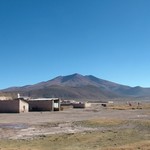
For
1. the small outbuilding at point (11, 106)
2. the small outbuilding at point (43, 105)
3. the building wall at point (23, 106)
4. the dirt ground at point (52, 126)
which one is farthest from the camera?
the small outbuilding at point (43, 105)

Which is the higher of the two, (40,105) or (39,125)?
(40,105)

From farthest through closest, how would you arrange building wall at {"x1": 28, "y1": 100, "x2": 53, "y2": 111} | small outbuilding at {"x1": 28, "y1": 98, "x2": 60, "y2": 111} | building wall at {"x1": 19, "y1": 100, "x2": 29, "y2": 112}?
building wall at {"x1": 28, "y1": 100, "x2": 53, "y2": 111}, small outbuilding at {"x1": 28, "y1": 98, "x2": 60, "y2": 111}, building wall at {"x1": 19, "y1": 100, "x2": 29, "y2": 112}

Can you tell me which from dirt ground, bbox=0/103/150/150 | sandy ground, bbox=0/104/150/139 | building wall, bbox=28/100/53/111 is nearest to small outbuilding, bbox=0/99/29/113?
building wall, bbox=28/100/53/111

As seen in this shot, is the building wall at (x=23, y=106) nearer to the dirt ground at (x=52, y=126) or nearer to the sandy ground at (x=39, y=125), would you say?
the sandy ground at (x=39, y=125)

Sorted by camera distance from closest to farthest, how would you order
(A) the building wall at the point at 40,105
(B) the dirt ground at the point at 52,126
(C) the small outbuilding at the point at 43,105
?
(B) the dirt ground at the point at 52,126, (C) the small outbuilding at the point at 43,105, (A) the building wall at the point at 40,105

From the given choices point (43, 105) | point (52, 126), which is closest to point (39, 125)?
point (52, 126)

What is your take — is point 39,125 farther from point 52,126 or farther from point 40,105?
point 40,105

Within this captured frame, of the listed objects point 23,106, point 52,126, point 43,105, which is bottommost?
point 52,126

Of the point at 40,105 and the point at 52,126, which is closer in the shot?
the point at 52,126

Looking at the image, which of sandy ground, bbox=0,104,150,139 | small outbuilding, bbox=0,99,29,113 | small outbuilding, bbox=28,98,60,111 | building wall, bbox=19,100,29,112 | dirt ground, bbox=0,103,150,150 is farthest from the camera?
small outbuilding, bbox=28,98,60,111

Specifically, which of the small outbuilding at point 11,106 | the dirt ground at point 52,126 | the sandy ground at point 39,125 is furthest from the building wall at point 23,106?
the dirt ground at point 52,126

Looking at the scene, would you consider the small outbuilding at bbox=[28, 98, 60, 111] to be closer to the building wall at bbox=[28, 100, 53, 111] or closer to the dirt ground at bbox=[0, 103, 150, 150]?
the building wall at bbox=[28, 100, 53, 111]

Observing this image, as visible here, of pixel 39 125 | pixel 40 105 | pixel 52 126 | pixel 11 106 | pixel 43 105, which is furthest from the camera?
pixel 40 105

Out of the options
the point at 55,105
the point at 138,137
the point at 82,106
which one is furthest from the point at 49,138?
the point at 82,106
